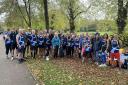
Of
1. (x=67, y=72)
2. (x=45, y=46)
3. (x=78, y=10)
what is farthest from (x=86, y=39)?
(x=78, y=10)

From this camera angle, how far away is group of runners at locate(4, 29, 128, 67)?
20.3 m

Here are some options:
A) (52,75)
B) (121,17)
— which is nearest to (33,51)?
(52,75)

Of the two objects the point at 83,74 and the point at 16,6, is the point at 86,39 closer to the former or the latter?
the point at 83,74

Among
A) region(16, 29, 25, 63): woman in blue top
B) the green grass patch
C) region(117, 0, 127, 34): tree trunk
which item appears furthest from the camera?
region(117, 0, 127, 34): tree trunk

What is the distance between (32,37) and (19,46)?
138 cm

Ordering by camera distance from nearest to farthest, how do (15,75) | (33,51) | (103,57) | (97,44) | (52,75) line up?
(52,75), (15,75), (103,57), (97,44), (33,51)

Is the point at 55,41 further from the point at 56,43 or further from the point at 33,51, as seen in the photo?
the point at 33,51

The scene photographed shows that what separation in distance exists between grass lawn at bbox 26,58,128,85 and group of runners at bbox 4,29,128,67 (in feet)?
4.60

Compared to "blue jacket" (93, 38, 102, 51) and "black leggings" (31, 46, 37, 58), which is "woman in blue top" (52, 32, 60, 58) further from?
"blue jacket" (93, 38, 102, 51)

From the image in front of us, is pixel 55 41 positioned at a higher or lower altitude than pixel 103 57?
higher

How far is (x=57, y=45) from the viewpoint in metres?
23.1

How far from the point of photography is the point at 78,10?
46.9m

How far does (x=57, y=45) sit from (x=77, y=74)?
7389mm

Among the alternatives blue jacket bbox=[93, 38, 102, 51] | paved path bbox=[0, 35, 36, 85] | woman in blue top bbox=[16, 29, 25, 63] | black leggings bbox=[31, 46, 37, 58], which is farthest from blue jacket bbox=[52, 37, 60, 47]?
paved path bbox=[0, 35, 36, 85]
